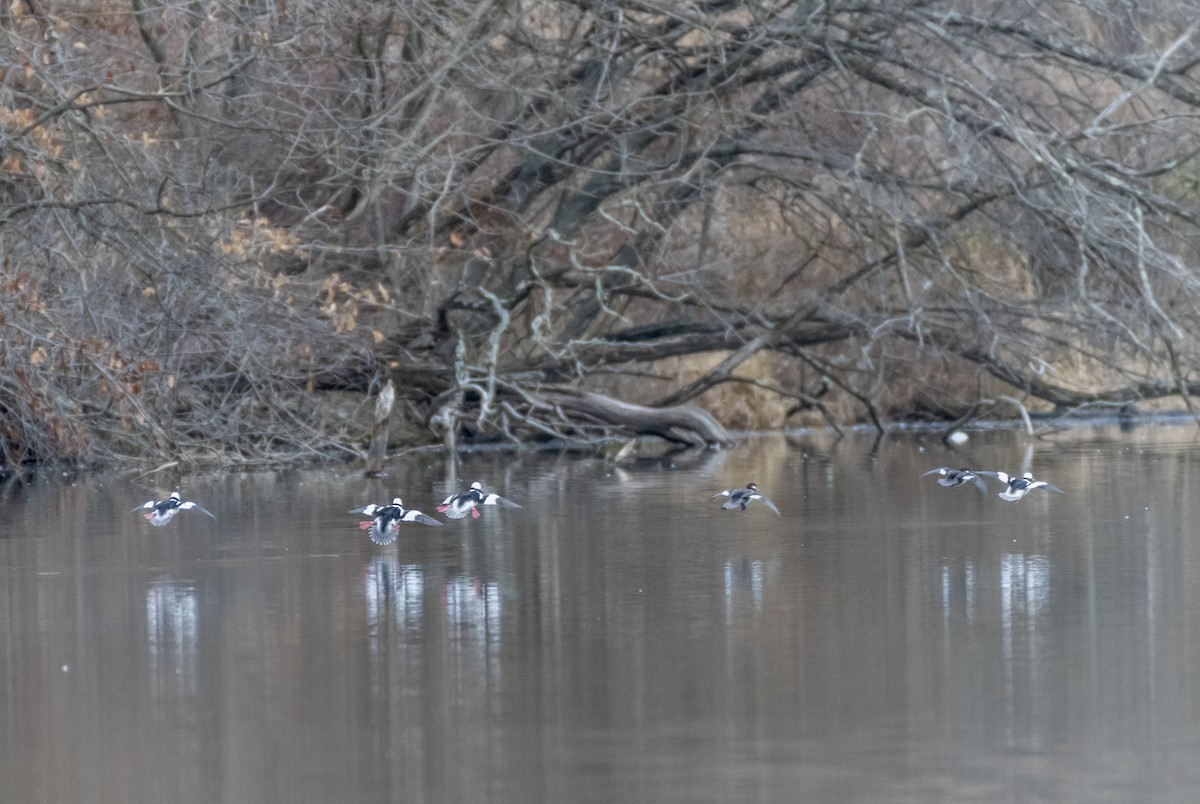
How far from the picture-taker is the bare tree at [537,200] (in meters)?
17.1

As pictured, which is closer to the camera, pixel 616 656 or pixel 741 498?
pixel 616 656

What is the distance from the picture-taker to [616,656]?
780 cm

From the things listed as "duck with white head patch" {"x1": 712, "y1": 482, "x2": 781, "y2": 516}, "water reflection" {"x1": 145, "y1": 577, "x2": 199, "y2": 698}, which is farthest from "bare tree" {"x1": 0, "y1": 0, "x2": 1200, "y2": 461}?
"water reflection" {"x1": 145, "y1": 577, "x2": 199, "y2": 698}

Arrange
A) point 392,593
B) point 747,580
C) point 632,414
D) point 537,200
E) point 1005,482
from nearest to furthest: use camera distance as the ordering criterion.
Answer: point 392,593 → point 747,580 → point 1005,482 → point 632,414 → point 537,200

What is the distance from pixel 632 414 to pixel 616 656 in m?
14.1

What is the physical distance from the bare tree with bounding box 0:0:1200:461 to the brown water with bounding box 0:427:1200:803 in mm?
3875

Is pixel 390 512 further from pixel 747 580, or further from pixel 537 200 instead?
pixel 537 200

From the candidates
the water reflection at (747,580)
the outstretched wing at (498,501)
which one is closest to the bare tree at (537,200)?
the outstretched wing at (498,501)

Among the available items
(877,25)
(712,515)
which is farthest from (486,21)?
(712,515)

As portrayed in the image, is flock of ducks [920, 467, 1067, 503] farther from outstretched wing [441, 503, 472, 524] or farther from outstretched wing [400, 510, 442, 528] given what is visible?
outstretched wing [400, 510, 442, 528]

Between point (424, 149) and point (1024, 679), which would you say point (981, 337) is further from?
point (1024, 679)

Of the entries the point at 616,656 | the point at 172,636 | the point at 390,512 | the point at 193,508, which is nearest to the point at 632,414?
the point at 193,508

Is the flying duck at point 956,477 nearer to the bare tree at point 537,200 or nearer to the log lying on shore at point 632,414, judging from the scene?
the bare tree at point 537,200

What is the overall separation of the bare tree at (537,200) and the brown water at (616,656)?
153 inches
